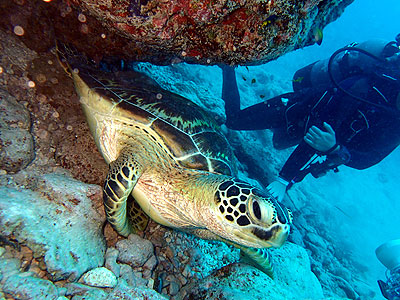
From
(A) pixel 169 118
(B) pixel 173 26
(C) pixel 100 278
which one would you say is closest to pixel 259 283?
(C) pixel 100 278

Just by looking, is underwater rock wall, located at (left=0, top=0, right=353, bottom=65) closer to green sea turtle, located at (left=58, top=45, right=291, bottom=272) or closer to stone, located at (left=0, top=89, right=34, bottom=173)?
green sea turtle, located at (left=58, top=45, right=291, bottom=272)

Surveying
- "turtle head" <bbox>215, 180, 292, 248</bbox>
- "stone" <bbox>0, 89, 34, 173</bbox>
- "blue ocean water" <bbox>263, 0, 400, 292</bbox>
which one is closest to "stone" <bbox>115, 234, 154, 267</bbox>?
"turtle head" <bbox>215, 180, 292, 248</bbox>

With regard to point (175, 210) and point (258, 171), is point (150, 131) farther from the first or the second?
point (258, 171)

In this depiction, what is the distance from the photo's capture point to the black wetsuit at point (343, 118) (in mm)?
4945

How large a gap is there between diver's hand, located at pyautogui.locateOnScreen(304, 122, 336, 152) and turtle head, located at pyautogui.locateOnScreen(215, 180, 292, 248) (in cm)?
367

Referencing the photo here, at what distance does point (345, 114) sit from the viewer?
5.04m

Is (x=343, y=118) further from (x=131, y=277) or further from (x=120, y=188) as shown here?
(x=131, y=277)

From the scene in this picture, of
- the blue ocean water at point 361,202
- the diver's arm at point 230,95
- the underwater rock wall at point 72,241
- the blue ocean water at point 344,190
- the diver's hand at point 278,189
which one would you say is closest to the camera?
the underwater rock wall at point 72,241

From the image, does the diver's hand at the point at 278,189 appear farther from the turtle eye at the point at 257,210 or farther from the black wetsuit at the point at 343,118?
the turtle eye at the point at 257,210

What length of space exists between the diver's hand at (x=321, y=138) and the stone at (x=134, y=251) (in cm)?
426

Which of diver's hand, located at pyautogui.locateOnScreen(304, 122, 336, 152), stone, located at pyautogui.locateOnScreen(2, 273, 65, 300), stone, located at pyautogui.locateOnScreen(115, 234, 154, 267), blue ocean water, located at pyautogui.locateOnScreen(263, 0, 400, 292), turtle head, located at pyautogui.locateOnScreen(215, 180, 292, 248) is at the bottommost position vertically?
blue ocean water, located at pyautogui.locateOnScreen(263, 0, 400, 292)

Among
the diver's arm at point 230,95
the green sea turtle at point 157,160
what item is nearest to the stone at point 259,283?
the green sea turtle at point 157,160

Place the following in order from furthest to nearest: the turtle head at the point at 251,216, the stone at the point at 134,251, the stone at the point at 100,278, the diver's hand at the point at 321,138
A: the diver's hand at the point at 321,138
the stone at the point at 134,251
the turtle head at the point at 251,216
the stone at the point at 100,278

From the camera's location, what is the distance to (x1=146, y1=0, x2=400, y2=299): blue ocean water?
9258mm
